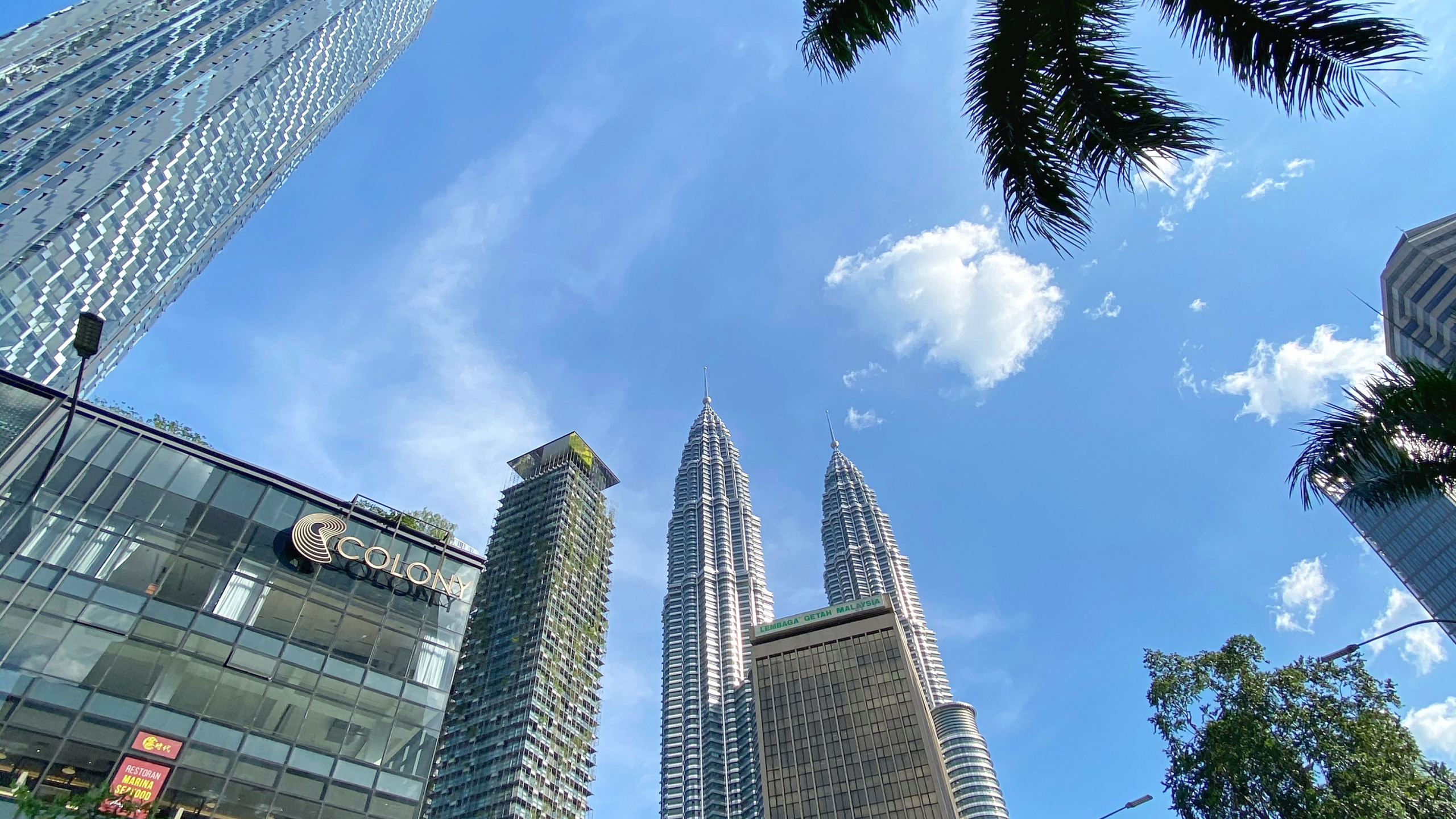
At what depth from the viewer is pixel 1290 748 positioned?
24.5 metres

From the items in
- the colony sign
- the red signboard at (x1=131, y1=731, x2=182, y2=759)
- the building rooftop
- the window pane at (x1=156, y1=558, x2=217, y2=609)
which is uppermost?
the building rooftop

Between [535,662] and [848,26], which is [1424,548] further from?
[848,26]

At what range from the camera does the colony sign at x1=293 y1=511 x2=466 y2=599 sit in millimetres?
25578

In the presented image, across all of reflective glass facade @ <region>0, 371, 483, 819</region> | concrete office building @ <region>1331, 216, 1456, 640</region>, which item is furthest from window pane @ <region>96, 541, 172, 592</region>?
concrete office building @ <region>1331, 216, 1456, 640</region>

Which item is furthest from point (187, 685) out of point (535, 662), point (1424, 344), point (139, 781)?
point (1424, 344)

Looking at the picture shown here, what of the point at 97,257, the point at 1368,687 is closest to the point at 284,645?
the point at 1368,687

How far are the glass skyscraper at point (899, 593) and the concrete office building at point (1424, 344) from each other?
254ft

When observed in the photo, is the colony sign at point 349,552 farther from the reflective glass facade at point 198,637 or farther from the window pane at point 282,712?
the window pane at point 282,712

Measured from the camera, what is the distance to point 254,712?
21.1 metres

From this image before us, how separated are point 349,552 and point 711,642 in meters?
131

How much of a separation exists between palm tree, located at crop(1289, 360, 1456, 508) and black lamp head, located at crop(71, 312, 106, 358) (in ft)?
79.7

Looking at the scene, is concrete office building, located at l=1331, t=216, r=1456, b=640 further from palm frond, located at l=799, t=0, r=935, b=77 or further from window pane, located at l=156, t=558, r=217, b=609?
window pane, located at l=156, t=558, r=217, b=609

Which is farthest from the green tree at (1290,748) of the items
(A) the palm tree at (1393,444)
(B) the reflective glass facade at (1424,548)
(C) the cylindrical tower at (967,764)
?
(C) the cylindrical tower at (967,764)

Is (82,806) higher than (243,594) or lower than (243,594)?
lower
